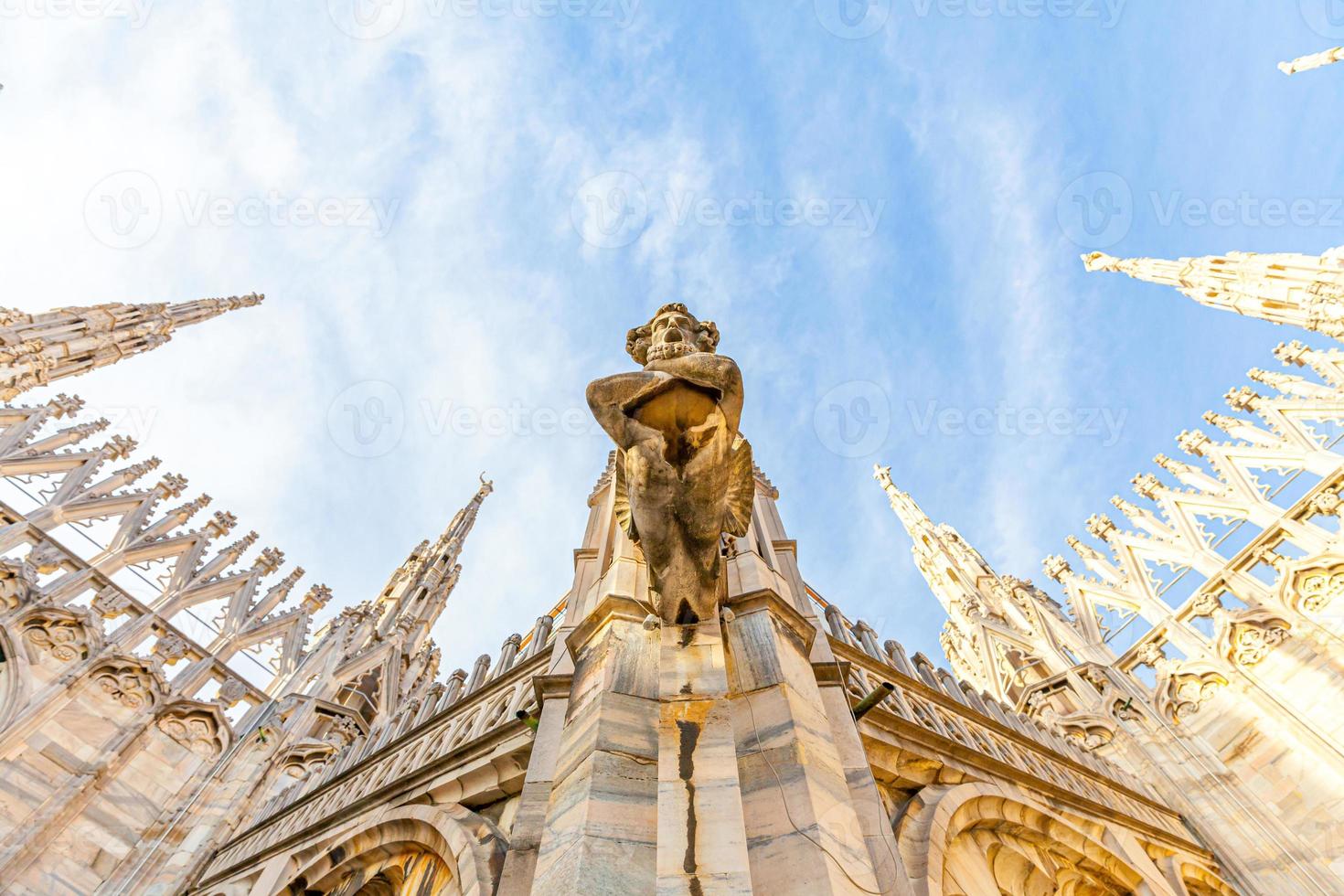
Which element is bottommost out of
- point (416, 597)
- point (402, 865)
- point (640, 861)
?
point (640, 861)

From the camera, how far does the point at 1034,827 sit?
6.32 m

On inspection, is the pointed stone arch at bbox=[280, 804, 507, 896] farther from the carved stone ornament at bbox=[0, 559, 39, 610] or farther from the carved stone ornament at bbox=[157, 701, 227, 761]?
the carved stone ornament at bbox=[0, 559, 39, 610]

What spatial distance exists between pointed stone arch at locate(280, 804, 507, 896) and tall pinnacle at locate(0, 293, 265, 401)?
653 inches

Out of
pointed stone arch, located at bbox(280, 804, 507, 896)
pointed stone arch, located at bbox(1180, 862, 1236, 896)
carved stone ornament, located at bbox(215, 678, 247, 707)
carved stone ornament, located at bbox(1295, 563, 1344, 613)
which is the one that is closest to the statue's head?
pointed stone arch, located at bbox(280, 804, 507, 896)

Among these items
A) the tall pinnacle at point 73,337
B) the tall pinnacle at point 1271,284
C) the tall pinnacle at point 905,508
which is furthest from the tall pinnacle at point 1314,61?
the tall pinnacle at point 73,337

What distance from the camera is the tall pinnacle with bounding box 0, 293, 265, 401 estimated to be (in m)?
18.0

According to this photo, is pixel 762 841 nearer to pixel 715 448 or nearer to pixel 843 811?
pixel 843 811

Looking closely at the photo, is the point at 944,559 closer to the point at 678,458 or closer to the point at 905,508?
the point at 905,508

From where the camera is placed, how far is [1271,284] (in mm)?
19000

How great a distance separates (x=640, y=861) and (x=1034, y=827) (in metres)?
4.77

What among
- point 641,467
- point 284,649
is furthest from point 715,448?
point 284,649

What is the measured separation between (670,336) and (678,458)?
1040 mm

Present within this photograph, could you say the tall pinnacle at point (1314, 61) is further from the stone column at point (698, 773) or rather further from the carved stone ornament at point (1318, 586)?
the stone column at point (698, 773)

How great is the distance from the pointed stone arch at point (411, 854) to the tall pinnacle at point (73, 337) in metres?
16.6
